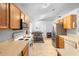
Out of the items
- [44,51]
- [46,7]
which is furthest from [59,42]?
[46,7]

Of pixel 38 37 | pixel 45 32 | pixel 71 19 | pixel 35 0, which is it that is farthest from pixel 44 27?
pixel 35 0

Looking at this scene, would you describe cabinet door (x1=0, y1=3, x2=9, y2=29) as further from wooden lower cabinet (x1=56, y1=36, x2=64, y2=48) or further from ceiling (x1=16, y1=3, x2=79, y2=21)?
wooden lower cabinet (x1=56, y1=36, x2=64, y2=48)

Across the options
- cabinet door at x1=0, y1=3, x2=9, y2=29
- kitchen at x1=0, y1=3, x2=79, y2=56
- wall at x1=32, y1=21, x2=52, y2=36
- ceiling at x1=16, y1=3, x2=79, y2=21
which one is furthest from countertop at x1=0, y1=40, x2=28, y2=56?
wall at x1=32, y1=21, x2=52, y2=36

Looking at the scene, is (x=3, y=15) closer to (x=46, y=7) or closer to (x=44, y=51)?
(x=46, y=7)

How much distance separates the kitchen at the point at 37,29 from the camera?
2.31 meters

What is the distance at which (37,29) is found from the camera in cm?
1341

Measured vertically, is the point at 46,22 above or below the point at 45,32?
above

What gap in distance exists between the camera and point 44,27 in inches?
530

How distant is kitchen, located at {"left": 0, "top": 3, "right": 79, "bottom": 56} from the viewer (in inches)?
90.8

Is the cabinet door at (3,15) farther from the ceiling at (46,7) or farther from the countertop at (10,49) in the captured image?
the ceiling at (46,7)

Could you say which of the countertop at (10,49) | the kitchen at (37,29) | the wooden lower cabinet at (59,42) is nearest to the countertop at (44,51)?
the kitchen at (37,29)

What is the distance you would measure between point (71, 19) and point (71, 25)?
0.78ft

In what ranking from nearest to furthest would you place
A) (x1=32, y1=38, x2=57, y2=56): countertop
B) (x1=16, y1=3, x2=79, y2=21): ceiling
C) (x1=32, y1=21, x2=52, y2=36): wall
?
(x1=16, y1=3, x2=79, y2=21): ceiling
(x1=32, y1=38, x2=57, y2=56): countertop
(x1=32, y1=21, x2=52, y2=36): wall

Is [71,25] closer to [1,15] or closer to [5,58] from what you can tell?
[1,15]
